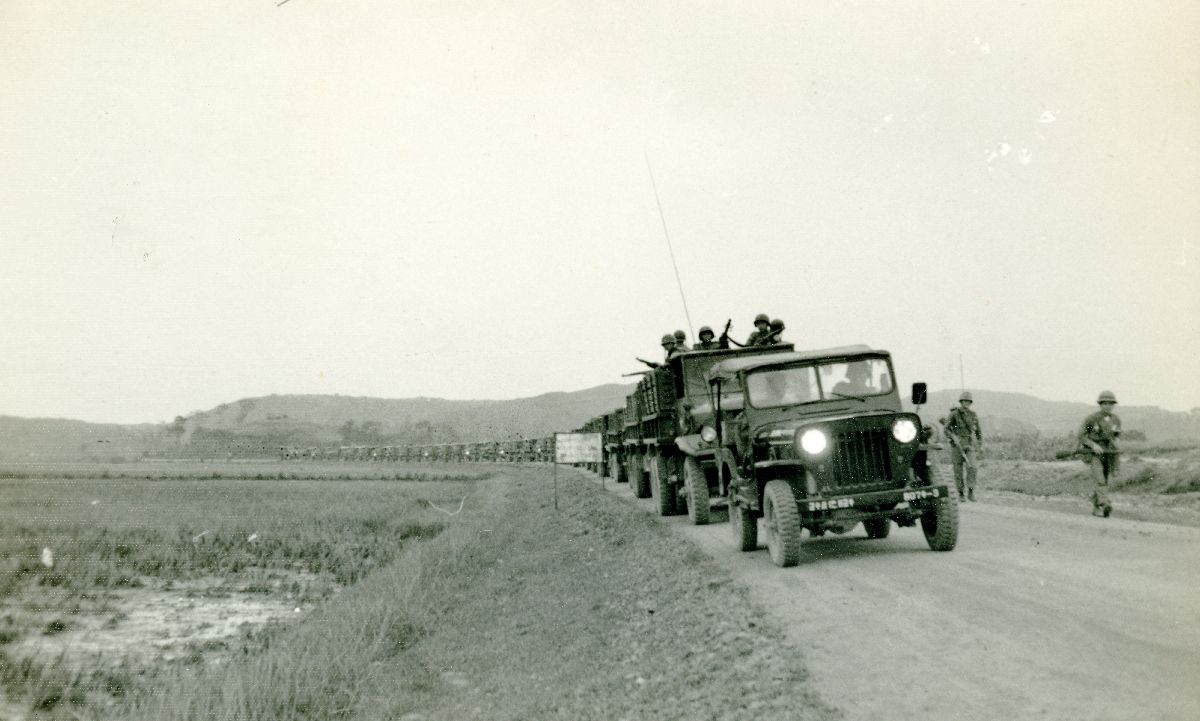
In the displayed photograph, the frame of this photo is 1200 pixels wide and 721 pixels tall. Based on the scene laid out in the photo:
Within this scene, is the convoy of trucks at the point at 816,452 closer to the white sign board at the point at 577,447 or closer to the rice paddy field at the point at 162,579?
the rice paddy field at the point at 162,579

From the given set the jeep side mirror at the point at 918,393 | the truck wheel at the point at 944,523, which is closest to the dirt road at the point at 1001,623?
the truck wheel at the point at 944,523

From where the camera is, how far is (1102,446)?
34.7ft

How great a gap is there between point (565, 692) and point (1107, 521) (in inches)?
324

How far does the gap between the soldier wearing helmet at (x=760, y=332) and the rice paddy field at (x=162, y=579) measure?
7425 mm

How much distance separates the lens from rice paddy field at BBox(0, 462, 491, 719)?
8037 mm

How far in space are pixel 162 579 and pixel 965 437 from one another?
563 inches

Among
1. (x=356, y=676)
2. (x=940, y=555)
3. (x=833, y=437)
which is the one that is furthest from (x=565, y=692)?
(x=940, y=555)

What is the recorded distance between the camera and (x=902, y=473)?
7938 mm

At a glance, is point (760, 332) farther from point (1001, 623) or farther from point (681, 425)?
point (1001, 623)

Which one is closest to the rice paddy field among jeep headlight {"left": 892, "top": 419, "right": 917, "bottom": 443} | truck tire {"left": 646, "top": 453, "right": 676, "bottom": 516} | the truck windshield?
truck tire {"left": 646, "top": 453, "right": 676, "bottom": 516}

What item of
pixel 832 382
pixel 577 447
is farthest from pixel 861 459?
pixel 577 447

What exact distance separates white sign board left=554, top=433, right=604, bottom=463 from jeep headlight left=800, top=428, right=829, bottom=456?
450 inches

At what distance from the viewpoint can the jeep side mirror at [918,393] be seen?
8195 mm

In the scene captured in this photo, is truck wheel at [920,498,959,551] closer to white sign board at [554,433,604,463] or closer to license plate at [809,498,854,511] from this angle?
license plate at [809,498,854,511]
